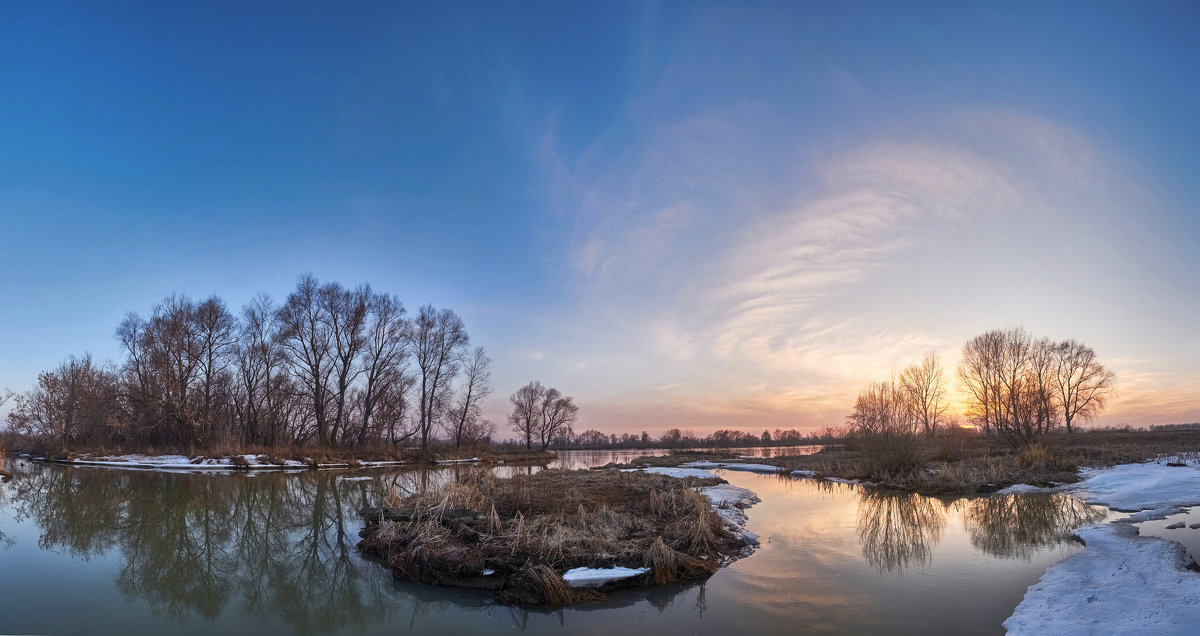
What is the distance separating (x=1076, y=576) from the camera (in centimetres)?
806

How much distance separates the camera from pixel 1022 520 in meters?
13.6

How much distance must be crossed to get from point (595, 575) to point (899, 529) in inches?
341

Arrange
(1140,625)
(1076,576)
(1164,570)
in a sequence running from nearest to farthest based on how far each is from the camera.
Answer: (1140,625)
(1164,570)
(1076,576)

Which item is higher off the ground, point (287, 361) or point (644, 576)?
point (287, 361)

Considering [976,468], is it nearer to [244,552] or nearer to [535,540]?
[535,540]

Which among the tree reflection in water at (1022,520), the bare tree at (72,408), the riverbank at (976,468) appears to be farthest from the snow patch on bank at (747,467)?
the bare tree at (72,408)

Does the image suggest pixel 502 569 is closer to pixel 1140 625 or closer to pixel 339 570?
pixel 339 570

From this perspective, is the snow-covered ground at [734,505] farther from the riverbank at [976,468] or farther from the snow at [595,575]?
the riverbank at [976,468]

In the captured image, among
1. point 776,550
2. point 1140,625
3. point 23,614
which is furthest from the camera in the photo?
point 776,550

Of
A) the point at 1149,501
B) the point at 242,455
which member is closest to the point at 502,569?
the point at 1149,501

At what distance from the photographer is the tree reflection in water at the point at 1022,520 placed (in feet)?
35.3

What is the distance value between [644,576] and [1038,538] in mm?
8992

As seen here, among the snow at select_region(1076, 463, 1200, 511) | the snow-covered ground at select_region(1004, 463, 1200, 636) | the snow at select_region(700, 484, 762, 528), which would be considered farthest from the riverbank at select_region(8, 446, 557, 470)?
the snow at select_region(1076, 463, 1200, 511)

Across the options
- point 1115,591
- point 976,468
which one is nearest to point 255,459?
point 1115,591
